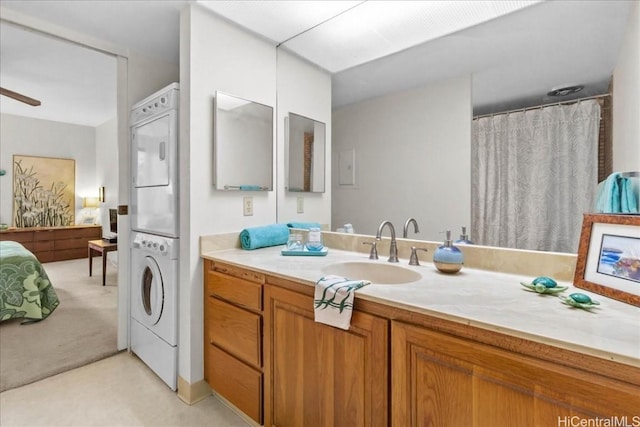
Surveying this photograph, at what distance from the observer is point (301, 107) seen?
212 cm

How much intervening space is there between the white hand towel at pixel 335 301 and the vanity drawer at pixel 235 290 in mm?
410

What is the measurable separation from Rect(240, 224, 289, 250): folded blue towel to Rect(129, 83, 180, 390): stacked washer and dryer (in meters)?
0.41

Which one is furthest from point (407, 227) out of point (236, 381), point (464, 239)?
point (236, 381)

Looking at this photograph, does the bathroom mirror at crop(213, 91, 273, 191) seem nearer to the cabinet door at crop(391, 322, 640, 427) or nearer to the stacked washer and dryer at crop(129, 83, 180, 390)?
the stacked washer and dryer at crop(129, 83, 180, 390)

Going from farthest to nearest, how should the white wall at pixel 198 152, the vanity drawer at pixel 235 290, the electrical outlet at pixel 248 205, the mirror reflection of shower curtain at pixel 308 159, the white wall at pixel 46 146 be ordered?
the white wall at pixel 46 146
the mirror reflection of shower curtain at pixel 308 159
the electrical outlet at pixel 248 205
the white wall at pixel 198 152
the vanity drawer at pixel 235 290

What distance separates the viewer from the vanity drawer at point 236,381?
4.71ft

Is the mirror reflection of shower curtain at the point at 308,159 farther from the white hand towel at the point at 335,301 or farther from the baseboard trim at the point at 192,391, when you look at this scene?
the baseboard trim at the point at 192,391

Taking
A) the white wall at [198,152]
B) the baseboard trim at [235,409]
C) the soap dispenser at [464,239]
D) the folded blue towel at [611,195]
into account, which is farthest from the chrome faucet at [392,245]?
the baseboard trim at [235,409]

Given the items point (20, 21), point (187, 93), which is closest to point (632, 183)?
point (187, 93)

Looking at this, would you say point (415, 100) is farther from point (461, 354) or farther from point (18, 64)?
point (18, 64)

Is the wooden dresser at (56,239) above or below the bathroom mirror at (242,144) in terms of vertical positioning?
below

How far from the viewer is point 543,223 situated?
1224mm

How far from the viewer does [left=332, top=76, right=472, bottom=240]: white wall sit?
1.47m

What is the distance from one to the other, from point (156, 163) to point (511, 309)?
205 centimetres
